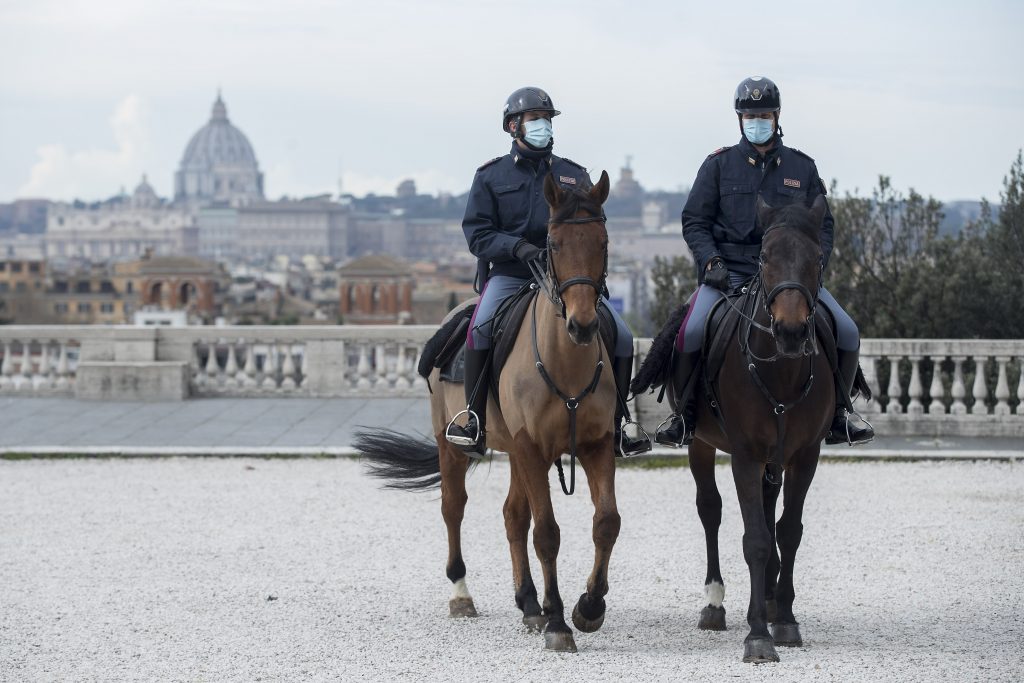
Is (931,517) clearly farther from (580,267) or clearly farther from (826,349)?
(580,267)

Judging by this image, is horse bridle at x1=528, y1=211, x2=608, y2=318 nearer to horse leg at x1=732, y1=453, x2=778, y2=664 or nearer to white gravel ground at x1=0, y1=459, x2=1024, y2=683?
horse leg at x1=732, y1=453, x2=778, y2=664

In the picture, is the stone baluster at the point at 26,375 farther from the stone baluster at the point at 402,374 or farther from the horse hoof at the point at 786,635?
A: the horse hoof at the point at 786,635

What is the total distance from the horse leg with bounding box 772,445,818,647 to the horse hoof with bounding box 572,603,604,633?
86 cm

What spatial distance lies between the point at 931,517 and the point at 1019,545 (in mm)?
1209

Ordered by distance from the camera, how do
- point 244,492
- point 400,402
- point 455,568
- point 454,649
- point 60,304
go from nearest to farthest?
point 454,649
point 455,568
point 244,492
point 400,402
point 60,304

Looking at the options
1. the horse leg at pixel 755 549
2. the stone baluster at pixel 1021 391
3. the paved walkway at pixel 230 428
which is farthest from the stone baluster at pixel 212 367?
the horse leg at pixel 755 549

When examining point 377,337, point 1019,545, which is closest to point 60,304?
point 377,337

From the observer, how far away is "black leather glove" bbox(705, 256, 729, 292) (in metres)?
→ 8.01

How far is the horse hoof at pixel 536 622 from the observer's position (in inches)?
313

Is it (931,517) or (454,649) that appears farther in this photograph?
(931,517)

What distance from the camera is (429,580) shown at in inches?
372

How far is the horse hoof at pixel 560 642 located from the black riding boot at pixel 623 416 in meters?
1.06

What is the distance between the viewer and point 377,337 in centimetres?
1839

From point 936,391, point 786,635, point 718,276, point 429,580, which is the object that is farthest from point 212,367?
point 786,635
